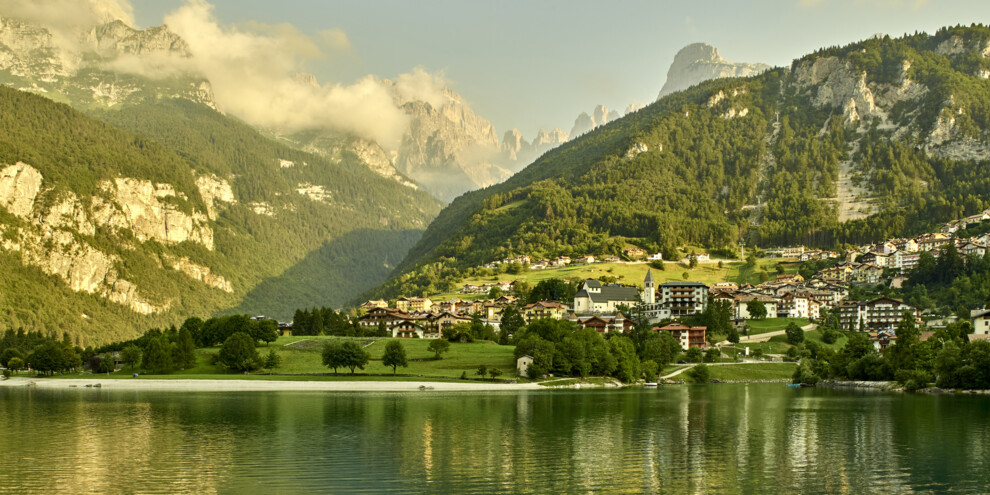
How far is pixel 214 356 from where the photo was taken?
413 ft

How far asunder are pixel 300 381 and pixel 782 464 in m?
74.7

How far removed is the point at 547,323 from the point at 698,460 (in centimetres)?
8290

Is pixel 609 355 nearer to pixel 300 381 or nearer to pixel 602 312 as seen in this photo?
pixel 300 381

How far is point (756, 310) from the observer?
162625mm

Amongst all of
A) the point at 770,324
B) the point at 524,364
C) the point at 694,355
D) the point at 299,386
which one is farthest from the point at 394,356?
the point at 770,324

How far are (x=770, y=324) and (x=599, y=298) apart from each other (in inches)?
1445

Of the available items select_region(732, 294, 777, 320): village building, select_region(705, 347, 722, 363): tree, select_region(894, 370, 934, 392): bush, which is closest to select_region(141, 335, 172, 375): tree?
select_region(705, 347, 722, 363): tree

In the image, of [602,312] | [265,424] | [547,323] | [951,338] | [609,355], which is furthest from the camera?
[602,312]

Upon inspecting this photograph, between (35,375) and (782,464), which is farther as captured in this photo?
(35,375)

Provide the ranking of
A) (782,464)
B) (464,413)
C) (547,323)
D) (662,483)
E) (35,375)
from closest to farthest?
1. (662,483)
2. (782,464)
3. (464,413)
4. (547,323)
5. (35,375)

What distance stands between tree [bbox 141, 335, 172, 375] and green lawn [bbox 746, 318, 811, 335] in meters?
98.0

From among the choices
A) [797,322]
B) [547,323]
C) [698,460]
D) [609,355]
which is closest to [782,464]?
[698,460]

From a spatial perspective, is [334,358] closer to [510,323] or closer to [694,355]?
[510,323]

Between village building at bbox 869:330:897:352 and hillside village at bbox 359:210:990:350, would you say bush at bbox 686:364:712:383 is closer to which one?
hillside village at bbox 359:210:990:350
